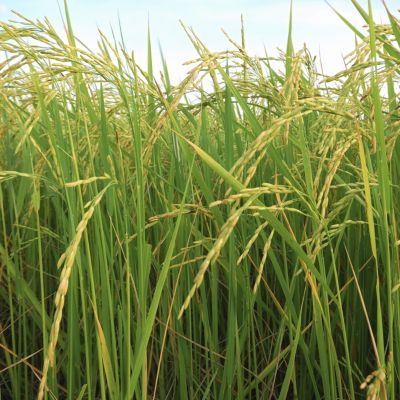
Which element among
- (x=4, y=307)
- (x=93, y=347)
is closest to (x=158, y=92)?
(x=93, y=347)

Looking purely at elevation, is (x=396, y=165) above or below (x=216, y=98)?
below

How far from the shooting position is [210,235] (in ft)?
4.68

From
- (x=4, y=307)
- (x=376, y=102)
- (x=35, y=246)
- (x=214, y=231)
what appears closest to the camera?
(x=376, y=102)

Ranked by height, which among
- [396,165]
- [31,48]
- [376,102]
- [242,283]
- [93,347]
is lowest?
[93,347]

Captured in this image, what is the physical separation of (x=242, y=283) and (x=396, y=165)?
1.95ft

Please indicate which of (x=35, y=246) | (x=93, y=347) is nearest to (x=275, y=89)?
(x=93, y=347)

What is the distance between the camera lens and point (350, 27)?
163 centimetres

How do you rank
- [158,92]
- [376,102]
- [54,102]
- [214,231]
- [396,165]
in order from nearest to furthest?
[376,102]
[158,92]
[54,102]
[396,165]
[214,231]

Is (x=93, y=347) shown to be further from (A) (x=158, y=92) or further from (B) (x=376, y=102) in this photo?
(B) (x=376, y=102)

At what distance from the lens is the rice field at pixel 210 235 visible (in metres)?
1.10

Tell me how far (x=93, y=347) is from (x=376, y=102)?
991mm

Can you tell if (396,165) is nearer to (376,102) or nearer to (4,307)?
(376,102)

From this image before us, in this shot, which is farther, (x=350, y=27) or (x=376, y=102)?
(x=350, y=27)

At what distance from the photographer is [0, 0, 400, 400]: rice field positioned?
110cm
